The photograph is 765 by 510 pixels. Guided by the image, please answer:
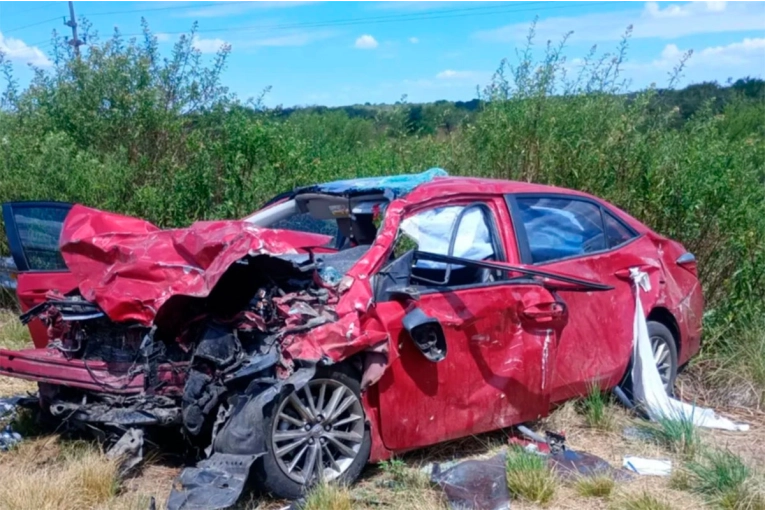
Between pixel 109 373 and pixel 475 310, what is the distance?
219 centimetres

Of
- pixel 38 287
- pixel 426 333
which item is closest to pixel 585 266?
pixel 426 333

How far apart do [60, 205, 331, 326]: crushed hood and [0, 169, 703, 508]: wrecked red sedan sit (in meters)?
0.01

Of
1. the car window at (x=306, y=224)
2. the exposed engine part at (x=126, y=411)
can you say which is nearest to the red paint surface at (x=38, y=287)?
the exposed engine part at (x=126, y=411)

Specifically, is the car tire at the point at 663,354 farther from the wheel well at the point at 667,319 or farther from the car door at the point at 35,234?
the car door at the point at 35,234

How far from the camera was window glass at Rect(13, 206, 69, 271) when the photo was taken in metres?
6.52

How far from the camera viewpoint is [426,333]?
16.8 ft

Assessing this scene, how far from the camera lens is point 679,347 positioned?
7.12 meters

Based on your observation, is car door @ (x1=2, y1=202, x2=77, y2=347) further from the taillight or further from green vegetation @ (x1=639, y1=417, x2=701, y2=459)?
the taillight

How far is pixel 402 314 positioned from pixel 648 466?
6.15ft

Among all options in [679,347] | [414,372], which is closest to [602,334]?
[679,347]

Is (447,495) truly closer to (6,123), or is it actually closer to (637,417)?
(637,417)

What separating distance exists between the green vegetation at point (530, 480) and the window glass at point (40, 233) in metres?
3.57

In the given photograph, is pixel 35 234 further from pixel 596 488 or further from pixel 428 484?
pixel 596 488

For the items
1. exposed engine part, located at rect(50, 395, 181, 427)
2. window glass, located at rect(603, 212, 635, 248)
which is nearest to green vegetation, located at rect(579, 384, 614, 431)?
window glass, located at rect(603, 212, 635, 248)
